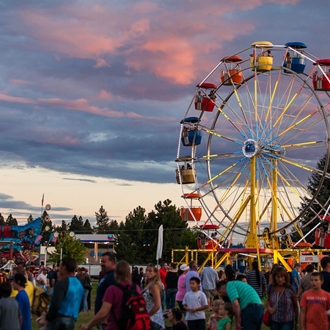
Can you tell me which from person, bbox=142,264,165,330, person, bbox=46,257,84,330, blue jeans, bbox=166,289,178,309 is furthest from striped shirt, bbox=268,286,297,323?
blue jeans, bbox=166,289,178,309

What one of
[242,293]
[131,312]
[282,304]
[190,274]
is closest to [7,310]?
[131,312]

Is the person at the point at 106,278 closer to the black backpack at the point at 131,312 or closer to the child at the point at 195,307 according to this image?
the black backpack at the point at 131,312

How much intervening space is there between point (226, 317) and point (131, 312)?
3128 mm

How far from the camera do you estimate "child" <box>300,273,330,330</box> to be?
1114cm

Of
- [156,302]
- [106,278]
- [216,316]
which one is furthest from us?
[216,316]

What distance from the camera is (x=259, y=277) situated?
18.9 meters

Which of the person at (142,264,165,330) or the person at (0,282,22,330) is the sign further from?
the person at (0,282,22,330)

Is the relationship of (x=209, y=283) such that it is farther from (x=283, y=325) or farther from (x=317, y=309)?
(x=317, y=309)

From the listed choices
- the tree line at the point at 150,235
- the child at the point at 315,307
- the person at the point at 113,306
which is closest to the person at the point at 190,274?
the child at the point at 315,307

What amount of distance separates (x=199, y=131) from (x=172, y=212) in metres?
54.9

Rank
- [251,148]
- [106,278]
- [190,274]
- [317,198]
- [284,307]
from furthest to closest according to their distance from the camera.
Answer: [317,198]
[251,148]
[190,274]
[284,307]
[106,278]

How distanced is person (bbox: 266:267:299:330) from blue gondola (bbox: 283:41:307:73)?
23425 millimetres

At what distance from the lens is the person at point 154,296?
437 inches

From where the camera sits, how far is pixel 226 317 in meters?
11.6
